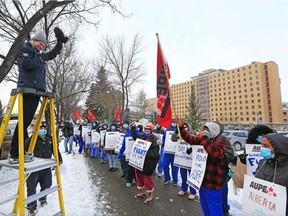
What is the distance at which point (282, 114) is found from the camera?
291 feet

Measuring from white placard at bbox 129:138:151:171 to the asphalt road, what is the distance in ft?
2.96

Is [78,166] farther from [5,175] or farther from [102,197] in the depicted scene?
[102,197]

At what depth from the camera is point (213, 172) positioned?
3385mm

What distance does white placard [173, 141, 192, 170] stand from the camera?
529 cm

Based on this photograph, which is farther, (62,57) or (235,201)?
(62,57)

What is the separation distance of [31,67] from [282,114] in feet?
357

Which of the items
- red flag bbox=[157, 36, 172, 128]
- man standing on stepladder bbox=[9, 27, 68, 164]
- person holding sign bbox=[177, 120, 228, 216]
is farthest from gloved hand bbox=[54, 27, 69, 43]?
person holding sign bbox=[177, 120, 228, 216]

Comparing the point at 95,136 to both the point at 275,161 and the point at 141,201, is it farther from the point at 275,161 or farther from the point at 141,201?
the point at 275,161

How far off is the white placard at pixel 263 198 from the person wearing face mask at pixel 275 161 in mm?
108

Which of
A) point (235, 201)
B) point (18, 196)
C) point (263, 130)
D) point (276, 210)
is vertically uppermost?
point (263, 130)

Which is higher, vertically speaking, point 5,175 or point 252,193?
point 252,193

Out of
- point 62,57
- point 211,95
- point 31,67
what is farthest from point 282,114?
point 31,67

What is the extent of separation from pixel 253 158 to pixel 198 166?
124 cm

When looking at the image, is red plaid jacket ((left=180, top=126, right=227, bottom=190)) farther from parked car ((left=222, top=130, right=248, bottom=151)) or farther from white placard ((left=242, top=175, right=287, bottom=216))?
parked car ((left=222, top=130, right=248, bottom=151))
